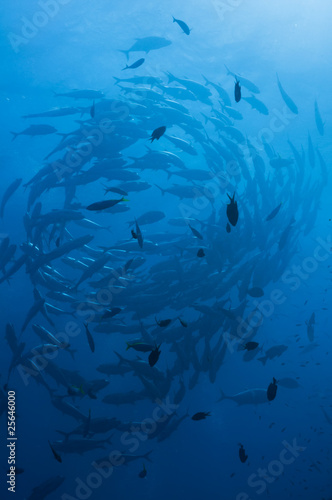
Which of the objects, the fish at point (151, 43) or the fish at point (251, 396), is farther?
the fish at point (151, 43)

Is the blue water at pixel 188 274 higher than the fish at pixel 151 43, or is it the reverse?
the fish at pixel 151 43

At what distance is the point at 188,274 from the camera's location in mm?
8867

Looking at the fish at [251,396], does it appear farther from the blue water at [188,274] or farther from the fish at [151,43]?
the fish at [151,43]

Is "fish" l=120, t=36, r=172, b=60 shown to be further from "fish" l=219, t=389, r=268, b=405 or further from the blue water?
"fish" l=219, t=389, r=268, b=405

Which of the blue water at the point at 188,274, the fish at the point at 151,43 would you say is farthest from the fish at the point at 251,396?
the fish at the point at 151,43

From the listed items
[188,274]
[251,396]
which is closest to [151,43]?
[188,274]

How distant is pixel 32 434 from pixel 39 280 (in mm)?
7360

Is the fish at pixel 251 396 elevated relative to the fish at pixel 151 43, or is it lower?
lower

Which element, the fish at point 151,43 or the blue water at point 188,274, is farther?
the fish at point 151,43

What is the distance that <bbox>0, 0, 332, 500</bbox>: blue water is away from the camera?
27.0ft

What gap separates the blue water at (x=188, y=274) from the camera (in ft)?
27.0

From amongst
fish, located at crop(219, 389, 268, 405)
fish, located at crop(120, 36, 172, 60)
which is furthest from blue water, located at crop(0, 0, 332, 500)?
fish, located at crop(120, 36, 172, 60)

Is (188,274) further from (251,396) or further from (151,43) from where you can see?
(151,43)

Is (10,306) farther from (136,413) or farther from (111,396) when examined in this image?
(111,396)
